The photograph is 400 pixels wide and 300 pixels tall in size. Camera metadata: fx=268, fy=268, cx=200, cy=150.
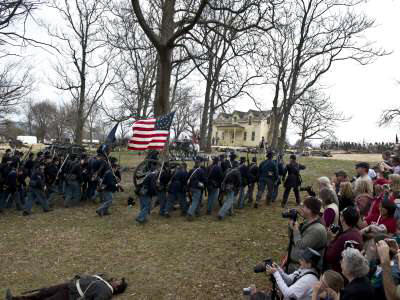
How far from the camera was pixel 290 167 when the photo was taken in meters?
10.1

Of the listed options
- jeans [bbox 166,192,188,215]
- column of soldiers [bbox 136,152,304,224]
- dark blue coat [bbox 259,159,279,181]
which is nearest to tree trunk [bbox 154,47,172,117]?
column of soldiers [bbox 136,152,304,224]

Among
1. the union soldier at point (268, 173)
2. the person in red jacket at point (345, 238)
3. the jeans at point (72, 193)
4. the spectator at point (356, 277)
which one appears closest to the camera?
the spectator at point (356, 277)

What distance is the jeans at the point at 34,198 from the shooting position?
9.72 m

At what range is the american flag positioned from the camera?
9.55 metres

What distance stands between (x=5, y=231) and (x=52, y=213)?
1.90 metres

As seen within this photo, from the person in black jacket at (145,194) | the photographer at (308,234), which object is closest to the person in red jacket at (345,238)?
the photographer at (308,234)

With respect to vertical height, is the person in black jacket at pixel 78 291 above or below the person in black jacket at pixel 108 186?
below

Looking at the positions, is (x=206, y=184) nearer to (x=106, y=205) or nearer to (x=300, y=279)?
(x=106, y=205)

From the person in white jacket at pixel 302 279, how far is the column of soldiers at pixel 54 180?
775 cm

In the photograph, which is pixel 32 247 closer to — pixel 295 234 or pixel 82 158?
pixel 82 158

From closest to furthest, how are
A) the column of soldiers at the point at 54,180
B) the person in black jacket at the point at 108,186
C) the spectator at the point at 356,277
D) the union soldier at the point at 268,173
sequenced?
1. the spectator at the point at 356,277
2. the column of soldiers at the point at 54,180
3. the person in black jacket at the point at 108,186
4. the union soldier at the point at 268,173

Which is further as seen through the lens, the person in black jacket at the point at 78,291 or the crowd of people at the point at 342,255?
the person in black jacket at the point at 78,291

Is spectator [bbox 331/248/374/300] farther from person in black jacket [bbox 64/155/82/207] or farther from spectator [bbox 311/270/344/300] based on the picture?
person in black jacket [bbox 64/155/82/207]

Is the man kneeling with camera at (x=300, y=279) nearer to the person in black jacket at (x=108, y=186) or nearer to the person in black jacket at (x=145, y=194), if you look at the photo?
the person in black jacket at (x=145, y=194)
